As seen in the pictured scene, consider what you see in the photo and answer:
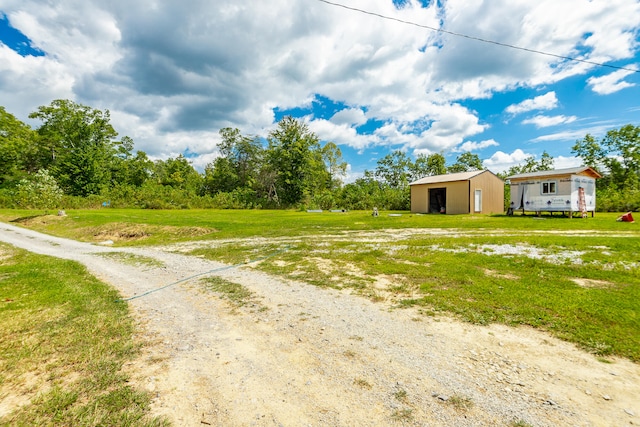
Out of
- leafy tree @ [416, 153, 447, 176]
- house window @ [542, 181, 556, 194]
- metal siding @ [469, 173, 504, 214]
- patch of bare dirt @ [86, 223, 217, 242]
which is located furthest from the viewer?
leafy tree @ [416, 153, 447, 176]

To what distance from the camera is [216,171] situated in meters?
49.7

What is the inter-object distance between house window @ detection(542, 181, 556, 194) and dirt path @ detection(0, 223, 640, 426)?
2001cm

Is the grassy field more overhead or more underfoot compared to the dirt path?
more overhead

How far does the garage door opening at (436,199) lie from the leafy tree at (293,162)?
671 inches

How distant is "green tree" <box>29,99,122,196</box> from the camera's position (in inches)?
1572

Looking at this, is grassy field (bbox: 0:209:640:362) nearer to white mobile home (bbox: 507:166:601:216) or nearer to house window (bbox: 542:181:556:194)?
white mobile home (bbox: 507:166:601:216)

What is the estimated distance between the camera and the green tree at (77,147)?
3994 cm

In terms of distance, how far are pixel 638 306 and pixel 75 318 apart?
7565 millimetres

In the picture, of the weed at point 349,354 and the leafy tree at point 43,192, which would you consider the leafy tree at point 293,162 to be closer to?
the leafy tree at point 43,192

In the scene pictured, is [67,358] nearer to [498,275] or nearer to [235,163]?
[498,275]

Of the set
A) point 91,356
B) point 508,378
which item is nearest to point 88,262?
point 91,356

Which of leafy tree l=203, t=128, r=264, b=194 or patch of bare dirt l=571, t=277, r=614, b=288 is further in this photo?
leafy tree l=203, t=128, r=264, b=194

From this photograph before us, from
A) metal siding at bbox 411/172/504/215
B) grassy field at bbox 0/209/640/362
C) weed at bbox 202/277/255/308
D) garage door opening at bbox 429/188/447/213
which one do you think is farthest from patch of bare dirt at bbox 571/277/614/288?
garage door opening at bbox 429/188/447/213

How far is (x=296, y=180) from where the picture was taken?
40.7m
